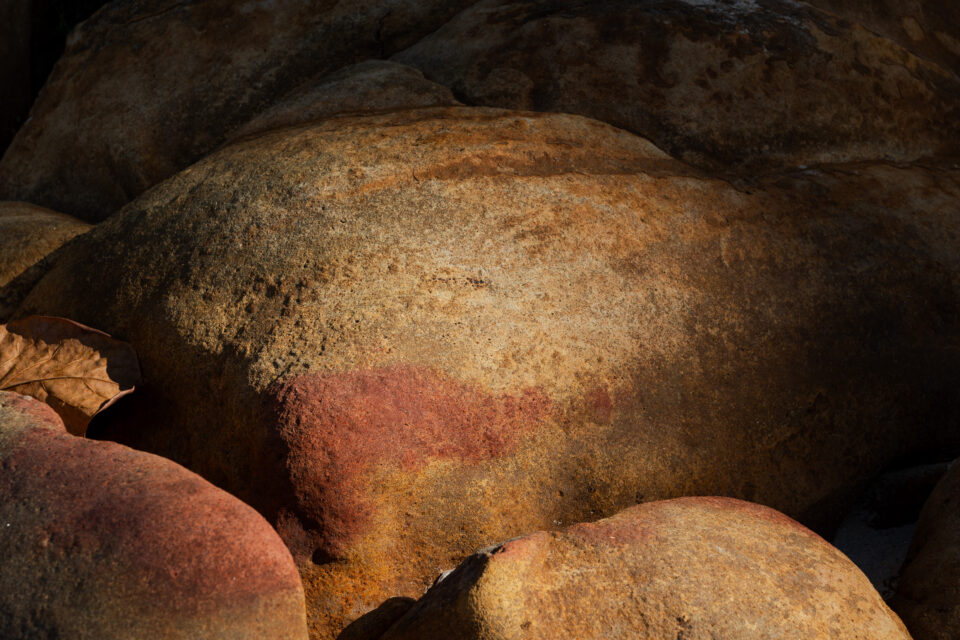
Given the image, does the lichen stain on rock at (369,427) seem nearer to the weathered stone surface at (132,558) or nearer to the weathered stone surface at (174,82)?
the weathered stone surface at (132,558)

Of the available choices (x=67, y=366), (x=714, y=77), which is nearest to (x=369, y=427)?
(x=67, y=366)

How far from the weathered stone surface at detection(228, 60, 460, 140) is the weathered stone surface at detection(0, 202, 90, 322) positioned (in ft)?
1.65

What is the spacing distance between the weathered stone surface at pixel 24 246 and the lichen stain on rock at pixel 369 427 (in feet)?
3.41

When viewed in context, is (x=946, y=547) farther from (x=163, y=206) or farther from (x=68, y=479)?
(x=163, y=206)

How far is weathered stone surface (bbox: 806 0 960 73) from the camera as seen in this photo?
10.2ft

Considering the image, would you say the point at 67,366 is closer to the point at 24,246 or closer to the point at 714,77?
the point at 24,246

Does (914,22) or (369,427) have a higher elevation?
(369,427)

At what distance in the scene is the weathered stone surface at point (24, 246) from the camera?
226 cm

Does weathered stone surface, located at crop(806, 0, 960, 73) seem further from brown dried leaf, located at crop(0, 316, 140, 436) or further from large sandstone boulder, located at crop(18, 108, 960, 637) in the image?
brown dried leaf, located at crop(0, 316, 140, 436)

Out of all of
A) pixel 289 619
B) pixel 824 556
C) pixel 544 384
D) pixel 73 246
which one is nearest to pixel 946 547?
pixel 824 556

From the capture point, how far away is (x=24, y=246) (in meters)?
2.34

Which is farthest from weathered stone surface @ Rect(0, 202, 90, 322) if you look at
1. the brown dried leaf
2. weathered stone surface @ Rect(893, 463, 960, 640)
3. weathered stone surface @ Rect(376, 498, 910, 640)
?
weathered stone surface @ Rect(893, 463, 960, 640)

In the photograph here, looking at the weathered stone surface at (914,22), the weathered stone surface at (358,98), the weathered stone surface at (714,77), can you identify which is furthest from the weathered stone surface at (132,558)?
the weathered stone surface at (914,22)

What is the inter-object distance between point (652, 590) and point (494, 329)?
55 centimetres
